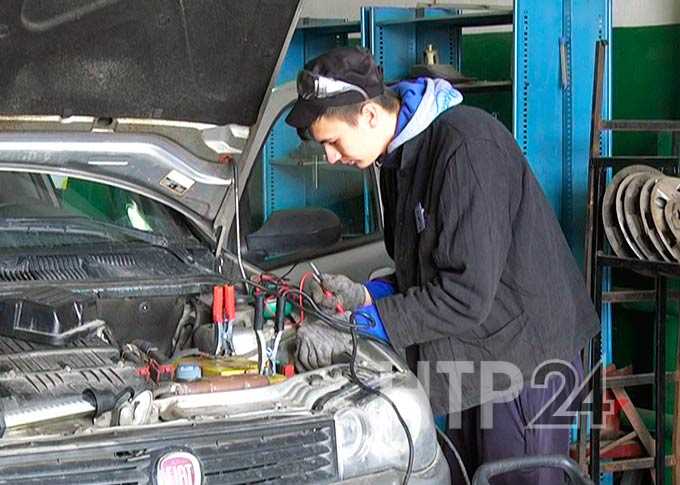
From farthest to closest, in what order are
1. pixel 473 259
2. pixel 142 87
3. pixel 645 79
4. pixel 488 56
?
pixel 488 56 → pixel 645 79 → pixel 142 87 → pixel 473 259

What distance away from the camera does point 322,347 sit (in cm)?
234

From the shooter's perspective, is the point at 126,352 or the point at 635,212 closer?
the point at 126,352

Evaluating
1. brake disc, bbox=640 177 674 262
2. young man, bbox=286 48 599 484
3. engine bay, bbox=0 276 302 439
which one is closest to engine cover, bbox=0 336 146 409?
engine bay, bbox=0 276 302 439

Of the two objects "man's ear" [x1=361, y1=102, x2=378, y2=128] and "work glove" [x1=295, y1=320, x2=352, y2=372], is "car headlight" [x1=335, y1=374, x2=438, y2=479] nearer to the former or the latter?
"work glove" [x1=295, y1=320, x2=352, y2=372]

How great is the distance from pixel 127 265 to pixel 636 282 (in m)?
2.39

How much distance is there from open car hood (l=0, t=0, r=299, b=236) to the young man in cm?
28

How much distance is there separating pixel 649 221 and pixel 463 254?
1259 mm

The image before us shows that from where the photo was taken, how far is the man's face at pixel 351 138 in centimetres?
234

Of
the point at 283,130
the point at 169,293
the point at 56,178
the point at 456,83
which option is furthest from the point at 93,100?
the point at 456,83

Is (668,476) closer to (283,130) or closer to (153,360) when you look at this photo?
(283,130)

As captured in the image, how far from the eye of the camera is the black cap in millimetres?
2295

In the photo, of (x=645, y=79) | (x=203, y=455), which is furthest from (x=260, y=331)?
(x=645, y=79)

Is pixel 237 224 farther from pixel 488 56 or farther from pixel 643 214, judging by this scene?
pixel 488 56

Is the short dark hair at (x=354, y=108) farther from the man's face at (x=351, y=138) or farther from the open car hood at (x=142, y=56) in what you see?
the open car hood at (x=142, y=56)
